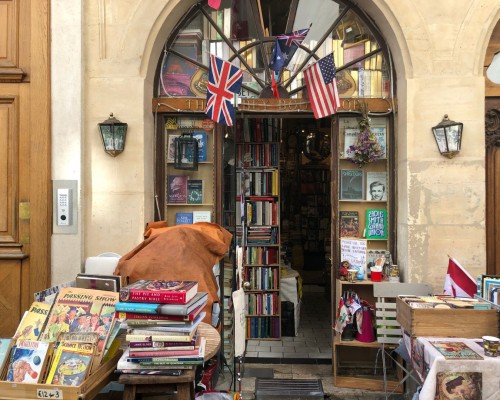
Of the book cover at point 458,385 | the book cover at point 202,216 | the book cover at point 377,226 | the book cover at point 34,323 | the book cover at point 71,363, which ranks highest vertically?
the book cover at point 202,216

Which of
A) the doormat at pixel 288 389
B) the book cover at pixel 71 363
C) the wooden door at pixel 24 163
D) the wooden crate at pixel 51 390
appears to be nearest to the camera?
the wooden crate at pixel 51 390

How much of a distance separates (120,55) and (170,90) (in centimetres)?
75

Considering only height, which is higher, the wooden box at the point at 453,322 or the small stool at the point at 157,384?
the wooden box at the point at 453,322

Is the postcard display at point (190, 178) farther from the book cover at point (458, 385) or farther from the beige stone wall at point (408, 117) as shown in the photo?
the book cover at point (458, 385)

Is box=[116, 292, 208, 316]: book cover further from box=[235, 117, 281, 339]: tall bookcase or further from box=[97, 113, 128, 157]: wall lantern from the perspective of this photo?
box=[235, 117, 281, 339]: tall bookcase

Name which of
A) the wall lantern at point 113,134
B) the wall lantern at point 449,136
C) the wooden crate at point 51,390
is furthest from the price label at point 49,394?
the wall lantern at point 449,136

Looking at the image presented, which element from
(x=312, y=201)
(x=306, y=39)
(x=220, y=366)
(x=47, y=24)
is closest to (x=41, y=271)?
(x=220, y=366)

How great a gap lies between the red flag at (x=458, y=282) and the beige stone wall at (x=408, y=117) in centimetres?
48

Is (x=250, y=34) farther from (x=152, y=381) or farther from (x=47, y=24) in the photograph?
(x=152, y=381)

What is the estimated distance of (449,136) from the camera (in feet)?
16.4

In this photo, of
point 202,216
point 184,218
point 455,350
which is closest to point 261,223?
point 202,216

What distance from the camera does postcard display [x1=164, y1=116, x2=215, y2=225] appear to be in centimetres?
570

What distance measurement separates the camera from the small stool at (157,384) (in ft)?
9.20

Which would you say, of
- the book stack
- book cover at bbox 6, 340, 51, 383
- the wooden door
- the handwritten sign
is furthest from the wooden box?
the wooden door
